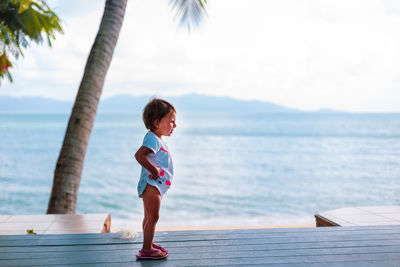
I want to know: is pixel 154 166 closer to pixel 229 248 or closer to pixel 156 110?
pixel 156 110

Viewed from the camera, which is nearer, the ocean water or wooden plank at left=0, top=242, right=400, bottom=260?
wooden plank at left=0, top=242, right=400, bottom=260

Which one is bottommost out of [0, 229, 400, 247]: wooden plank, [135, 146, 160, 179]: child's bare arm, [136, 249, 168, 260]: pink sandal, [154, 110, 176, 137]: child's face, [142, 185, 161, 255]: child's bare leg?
[136, 249, 168, 260]: pink sandal

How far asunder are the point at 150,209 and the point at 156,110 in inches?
24.7

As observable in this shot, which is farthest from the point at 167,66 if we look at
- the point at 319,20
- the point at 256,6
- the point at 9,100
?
the point at 9,100

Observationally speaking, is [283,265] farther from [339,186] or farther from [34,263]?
[339,186]

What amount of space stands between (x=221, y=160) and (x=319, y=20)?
52929 millimetres

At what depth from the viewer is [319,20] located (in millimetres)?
73188

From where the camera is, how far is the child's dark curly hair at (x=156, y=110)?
103 inches

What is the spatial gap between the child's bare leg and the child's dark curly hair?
42 cm

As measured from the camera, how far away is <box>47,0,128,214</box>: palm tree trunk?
5.38m

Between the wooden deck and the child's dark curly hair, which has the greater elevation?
the child's dark curly hair

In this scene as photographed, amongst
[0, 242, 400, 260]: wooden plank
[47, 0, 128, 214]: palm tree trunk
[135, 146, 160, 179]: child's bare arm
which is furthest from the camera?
[47, 0, 128, 214]: palm tree trunk

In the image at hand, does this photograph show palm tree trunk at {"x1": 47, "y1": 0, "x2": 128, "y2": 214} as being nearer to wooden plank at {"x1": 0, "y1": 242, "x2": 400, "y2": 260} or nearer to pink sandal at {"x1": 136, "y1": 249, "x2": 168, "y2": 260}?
wooden plank at {"x1": 0, "y1": 242, "x2": 400, "y2": 260}

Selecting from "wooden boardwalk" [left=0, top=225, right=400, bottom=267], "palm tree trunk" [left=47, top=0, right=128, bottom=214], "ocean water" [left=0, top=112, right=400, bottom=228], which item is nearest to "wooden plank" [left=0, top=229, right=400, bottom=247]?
"wooden boardwalk" [left=0, top=225, right=400, bottom=267]
